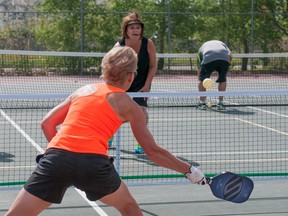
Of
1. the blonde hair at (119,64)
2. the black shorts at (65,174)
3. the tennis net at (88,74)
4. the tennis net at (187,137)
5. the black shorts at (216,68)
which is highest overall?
the blonde hair at (119,64)

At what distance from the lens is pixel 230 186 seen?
15.6ft

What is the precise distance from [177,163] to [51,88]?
1449 cm

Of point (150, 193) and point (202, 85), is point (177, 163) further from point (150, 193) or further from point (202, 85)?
point (202, 85)

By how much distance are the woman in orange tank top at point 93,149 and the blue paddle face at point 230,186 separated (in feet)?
1.28

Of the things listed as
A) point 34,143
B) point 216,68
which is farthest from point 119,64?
point 216,68

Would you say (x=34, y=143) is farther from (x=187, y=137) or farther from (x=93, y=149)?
(x=93, y=149)

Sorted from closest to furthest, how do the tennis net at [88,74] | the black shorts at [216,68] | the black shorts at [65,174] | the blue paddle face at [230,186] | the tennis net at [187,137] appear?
the black shorts at [65,174], the blue paddle face at [230,186], the tennis net at [187,137], the black shorts at [216,68], the tennis net at [88,74]

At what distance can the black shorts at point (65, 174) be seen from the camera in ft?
13.6

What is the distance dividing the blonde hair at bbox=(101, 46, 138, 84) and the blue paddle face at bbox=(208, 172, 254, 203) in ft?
2.88

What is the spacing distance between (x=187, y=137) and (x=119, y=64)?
22.6 feet

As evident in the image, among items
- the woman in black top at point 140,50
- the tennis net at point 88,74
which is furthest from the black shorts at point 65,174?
the tennis net at point 88,74

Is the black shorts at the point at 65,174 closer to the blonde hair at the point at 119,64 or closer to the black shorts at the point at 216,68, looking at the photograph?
the blonde hair at the point at 119,64

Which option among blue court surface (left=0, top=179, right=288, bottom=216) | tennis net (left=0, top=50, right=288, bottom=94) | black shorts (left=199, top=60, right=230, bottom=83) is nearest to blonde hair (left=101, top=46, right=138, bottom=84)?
blue court surface (left=0, top=179, right=288, bottom=216)

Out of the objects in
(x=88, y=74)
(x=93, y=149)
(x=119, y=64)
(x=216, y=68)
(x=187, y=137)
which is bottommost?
(x=88, y=74)
